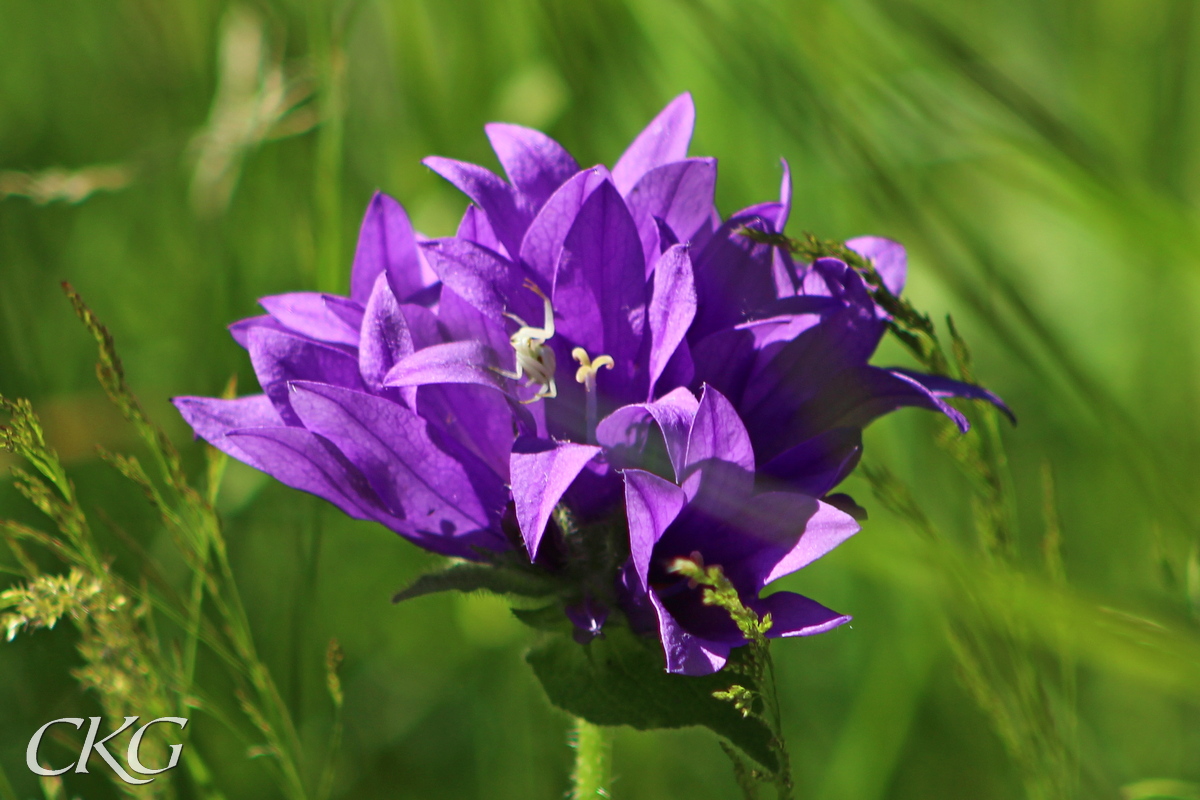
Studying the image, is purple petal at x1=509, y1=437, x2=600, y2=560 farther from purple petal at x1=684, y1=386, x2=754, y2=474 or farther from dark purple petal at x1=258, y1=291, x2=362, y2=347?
dark purple petal at x1=258, y1=291, x2=362, y2=347

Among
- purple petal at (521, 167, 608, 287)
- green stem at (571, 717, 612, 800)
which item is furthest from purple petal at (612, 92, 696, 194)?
green stem at (571, 717, 612, 800)

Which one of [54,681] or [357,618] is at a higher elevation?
[54,681]

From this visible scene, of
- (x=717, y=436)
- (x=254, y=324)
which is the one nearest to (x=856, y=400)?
(x=717, y=436)

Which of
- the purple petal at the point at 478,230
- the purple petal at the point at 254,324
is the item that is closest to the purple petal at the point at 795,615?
the purple petal at the point at 478,230

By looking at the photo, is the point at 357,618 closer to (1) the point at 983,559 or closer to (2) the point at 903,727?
(2) the point at 903,727

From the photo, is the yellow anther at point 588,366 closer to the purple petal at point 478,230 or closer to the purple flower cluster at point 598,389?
the purple flower cluster at point 598,389

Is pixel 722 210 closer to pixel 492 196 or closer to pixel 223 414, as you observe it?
pixel 492 196

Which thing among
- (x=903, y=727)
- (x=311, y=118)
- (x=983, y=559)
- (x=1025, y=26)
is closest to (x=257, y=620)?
(x=311, y=118)
